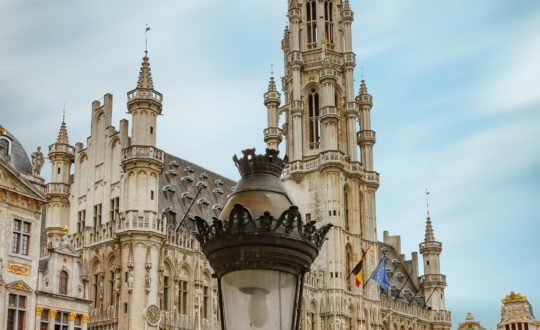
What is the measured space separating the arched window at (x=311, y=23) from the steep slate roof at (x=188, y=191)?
60.0 feet

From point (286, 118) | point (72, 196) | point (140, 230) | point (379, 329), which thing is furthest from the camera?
point (286, 118)

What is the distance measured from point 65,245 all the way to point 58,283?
252 centimetres

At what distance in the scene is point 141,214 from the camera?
53.6m

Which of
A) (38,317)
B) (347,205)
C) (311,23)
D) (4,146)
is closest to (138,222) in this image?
(38,317)

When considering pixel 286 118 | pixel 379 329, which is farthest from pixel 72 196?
pixel 379 329

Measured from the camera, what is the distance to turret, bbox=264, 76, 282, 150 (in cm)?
7531

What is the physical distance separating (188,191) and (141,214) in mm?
10355

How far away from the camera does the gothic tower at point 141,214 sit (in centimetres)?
5175

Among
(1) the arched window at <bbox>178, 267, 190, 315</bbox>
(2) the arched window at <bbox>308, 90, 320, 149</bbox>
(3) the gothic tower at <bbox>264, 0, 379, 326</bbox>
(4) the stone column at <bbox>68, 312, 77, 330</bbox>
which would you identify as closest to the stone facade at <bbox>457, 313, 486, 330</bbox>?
(3) the gothic tower at <bbox>264, 0, 379, 326</bbox>

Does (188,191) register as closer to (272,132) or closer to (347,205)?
(272,132)

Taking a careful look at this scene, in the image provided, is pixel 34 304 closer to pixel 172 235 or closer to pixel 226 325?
pixel 172 235

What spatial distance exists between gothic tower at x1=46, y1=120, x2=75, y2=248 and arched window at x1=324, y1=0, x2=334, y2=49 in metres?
29.9

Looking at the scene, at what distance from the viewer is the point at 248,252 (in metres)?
9.24

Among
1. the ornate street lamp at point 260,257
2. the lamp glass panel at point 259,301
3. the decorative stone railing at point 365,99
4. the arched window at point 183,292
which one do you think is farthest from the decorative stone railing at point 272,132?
the lamp glass panel at point 259,301
